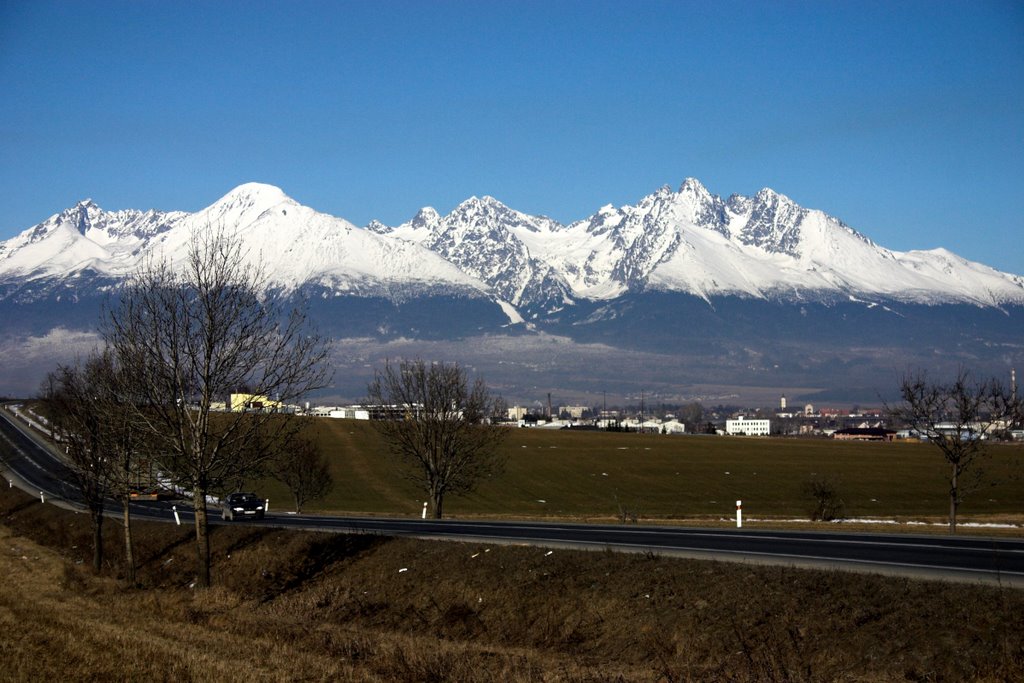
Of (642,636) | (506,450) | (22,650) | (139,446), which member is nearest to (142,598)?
(139,446)

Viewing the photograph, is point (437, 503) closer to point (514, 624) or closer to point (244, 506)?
point (244, 506)

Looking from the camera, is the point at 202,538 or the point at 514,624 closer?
the point at 514,624

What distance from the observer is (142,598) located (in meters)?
27.8

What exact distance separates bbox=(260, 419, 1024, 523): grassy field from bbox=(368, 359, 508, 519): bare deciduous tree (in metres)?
4.33

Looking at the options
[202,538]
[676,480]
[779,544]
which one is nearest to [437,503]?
[202,538]

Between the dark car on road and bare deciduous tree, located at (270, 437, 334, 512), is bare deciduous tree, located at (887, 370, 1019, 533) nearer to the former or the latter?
the dark car on road

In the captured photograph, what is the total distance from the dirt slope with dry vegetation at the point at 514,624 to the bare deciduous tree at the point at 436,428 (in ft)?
101

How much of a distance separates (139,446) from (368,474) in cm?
8049

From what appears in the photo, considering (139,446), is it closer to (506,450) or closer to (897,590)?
(897,590)

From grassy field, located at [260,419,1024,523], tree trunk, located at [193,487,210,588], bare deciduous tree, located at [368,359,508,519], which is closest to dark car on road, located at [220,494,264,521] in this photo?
bare deciduous tree, located at [368,359,508,519]

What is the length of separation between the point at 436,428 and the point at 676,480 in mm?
47658

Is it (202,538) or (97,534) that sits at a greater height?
(202,538)

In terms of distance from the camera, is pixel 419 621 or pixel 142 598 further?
pixel 142 598

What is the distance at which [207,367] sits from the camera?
29.0 m
